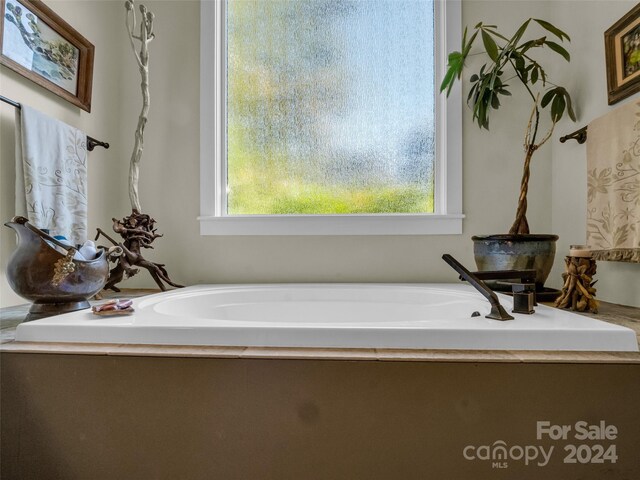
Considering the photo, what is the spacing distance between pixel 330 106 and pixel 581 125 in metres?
1.15

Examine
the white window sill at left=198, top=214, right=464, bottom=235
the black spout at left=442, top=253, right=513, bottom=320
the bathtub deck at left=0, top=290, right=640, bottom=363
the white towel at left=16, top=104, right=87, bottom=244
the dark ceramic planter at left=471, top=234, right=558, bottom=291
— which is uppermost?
the white towel at left=16, top=104, right=87, bottom=244

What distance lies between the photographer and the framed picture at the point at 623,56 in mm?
1242

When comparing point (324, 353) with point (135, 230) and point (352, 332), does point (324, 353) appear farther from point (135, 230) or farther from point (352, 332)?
point (135, 230)

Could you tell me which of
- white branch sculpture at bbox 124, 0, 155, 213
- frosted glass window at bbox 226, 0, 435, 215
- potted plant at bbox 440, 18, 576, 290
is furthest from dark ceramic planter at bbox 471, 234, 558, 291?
white branch sculpture at bbox 124, 0, 155, 213

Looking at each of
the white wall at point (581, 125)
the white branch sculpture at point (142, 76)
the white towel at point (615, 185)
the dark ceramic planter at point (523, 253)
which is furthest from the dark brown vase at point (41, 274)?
the white wall at point (581, 125)

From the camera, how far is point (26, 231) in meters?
1.01

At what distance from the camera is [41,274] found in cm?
101

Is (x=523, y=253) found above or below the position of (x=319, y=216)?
below

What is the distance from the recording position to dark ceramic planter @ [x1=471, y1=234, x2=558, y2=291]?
138 centimetres

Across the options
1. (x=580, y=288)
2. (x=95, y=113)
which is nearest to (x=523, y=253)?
(x=580, y=288)

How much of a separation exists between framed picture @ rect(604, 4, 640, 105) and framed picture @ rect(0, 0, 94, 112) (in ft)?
7.04

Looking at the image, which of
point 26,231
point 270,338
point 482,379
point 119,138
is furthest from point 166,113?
point 482,379

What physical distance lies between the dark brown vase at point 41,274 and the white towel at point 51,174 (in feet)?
1.03

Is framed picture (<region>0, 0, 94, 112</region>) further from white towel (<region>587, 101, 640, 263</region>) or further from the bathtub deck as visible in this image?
white towel (<region>587, 101, 640, 263</region>)
